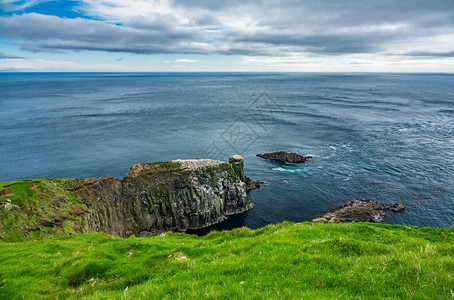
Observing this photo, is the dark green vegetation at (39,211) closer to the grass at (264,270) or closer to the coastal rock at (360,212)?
the grass at (264,270)

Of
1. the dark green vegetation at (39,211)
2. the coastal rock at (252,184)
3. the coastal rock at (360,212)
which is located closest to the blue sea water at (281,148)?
the coastal rock at (252,184)

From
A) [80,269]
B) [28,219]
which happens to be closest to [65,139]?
[28,219]

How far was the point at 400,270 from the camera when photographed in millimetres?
9750

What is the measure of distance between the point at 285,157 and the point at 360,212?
112 ft

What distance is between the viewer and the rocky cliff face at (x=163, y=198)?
1796 inches

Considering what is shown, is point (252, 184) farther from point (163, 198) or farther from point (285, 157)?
point (163, 198)

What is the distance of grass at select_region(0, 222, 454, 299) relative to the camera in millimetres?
9195

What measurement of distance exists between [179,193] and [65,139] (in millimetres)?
79528

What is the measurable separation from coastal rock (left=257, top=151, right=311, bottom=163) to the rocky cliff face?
28.2 meters

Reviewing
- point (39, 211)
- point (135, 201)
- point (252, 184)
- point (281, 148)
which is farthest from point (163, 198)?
point (281, 148)

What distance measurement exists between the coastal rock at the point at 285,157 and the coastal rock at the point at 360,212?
26.4 m

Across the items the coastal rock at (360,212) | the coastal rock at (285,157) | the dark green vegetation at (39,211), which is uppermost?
the dark green vegetation at (39,211)

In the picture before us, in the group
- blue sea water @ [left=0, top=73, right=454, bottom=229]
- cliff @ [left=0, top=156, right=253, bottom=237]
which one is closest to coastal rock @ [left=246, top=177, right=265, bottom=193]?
blue sea water @ [left=0, top=73, right=454, bottom=229]

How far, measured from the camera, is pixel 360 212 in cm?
5409
